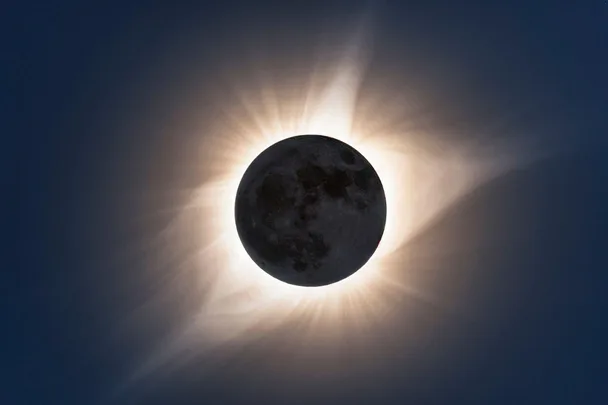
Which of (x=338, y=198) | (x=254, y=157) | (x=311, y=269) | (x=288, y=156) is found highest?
(x=254, y=157)

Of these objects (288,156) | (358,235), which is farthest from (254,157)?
(358,235)

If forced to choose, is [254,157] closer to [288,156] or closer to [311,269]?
[288,156]

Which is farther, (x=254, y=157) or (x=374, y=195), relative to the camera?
(x=254, y=157)

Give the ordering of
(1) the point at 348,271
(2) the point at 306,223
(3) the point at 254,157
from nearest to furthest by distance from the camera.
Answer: (2) the point at 306,223 < (1) the point at 348,271 < (3) the point at 254,157

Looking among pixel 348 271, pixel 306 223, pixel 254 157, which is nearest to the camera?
pixel 306 223

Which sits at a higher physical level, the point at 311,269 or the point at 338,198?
the point at 338,198

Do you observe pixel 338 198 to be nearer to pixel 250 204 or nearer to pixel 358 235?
pixel 358 235
